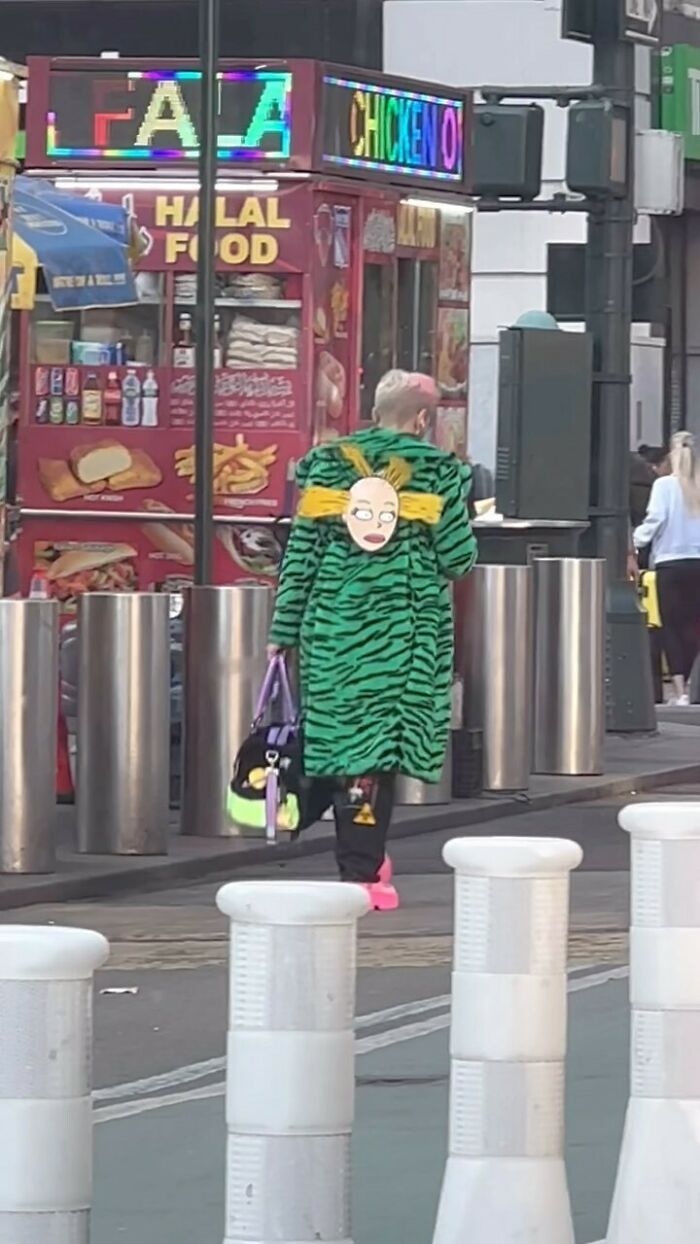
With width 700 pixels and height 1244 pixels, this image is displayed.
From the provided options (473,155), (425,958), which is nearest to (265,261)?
(473,155)

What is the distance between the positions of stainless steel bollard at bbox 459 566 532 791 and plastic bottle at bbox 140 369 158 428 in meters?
2.25

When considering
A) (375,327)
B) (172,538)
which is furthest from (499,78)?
(172,538)

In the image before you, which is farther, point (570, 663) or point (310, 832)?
point (570, 663)

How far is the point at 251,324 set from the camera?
1609cm

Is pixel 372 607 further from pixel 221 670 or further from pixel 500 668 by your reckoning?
pixel 500 668

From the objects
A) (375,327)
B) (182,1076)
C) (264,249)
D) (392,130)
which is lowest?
(182,1076)

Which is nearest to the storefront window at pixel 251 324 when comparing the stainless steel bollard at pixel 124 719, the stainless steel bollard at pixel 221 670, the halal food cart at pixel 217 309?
the halal food cart at pixel 217 309

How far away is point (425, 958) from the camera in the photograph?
9797 millimetres

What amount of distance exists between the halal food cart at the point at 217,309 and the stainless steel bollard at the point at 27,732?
3.94 meters

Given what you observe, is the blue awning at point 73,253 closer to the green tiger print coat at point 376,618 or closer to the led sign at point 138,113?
the led sign at point 138,113

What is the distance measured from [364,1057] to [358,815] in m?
2.17

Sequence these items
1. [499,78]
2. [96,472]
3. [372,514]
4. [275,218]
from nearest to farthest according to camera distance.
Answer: [372,514] → [96,472] → [275,218] → [499,78]

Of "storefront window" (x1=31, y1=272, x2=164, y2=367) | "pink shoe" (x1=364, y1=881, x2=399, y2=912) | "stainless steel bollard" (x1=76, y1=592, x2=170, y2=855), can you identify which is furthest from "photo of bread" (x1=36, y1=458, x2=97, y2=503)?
"pink shoe" (x1=364, y1=881, x2=399, y2=912)

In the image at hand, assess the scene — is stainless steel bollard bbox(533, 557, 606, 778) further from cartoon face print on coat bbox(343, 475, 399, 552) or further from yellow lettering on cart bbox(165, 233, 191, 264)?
cartoon face print on coat bbox(343, 475, 399, 552)
